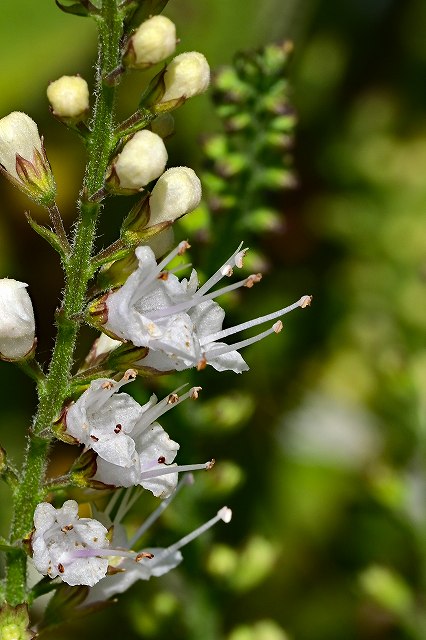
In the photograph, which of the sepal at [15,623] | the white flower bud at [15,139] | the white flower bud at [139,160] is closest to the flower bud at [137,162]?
the white flower bud at [139,160]

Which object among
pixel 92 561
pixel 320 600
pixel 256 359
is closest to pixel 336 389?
pixel 256 359

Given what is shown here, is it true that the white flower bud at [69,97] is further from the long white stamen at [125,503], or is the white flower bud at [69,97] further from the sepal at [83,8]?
the long white stamen at [125,503]

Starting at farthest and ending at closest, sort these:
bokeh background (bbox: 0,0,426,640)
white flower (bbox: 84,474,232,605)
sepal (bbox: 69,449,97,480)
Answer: bokeh background (bbox: 0,0,426,640) < white flower (bbox: 84,474,232,605) < sepal (bbox: 69,449,97,480)

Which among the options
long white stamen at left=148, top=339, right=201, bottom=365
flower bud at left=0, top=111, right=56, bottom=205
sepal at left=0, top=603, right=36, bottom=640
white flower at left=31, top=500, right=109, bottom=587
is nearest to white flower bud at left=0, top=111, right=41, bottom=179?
flower bud at left=0, top=111, right=56, bottom=205

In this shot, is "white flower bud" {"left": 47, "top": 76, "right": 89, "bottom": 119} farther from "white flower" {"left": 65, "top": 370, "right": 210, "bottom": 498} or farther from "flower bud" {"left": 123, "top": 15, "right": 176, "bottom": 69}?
"white flower" {"left": 65, "top": 370, "right": 210, "bottom": 498}

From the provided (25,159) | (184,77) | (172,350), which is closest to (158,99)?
(184,77)

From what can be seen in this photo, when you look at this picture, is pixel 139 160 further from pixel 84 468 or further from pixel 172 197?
pixel 84 468

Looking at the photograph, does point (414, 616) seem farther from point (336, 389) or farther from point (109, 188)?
point (109, 188)
